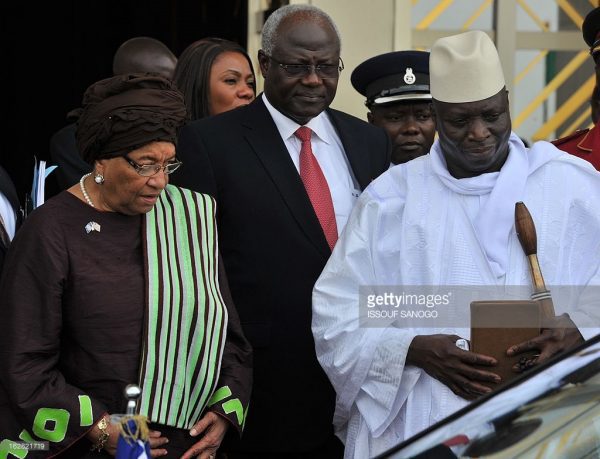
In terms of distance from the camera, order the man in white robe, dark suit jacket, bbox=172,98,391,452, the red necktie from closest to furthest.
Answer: the man in white robe
dark suit jacket, bbox=172,98,391,452
the red necktie

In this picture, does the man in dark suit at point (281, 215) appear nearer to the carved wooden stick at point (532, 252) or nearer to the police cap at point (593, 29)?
the carved wooden stick at point (532, 252)

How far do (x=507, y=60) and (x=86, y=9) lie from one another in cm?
294

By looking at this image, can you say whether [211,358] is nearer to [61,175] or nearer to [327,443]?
[327,443]

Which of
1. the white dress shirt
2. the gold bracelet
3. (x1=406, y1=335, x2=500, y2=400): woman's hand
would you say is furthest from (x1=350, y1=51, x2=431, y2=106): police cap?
the gold bracelet

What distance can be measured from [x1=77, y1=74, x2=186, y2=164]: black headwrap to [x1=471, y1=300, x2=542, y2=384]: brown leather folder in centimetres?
97

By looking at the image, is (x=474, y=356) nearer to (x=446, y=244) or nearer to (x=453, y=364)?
(x=453, y=364)

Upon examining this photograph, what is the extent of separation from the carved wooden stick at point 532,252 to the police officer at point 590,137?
966 mm

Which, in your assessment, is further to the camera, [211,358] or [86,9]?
[86,9]

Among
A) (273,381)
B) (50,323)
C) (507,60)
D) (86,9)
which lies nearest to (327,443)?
(273,381)

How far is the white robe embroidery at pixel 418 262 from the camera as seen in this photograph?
11.5 ft

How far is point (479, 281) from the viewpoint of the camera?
11.5ft

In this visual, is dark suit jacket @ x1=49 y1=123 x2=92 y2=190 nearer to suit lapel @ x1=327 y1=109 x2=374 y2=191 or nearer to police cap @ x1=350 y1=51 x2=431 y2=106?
suit lapel @ x1=327 y1=109 x2=374 y2=191

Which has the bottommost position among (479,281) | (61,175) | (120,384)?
(120,384)

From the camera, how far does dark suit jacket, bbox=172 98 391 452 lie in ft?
13.4
